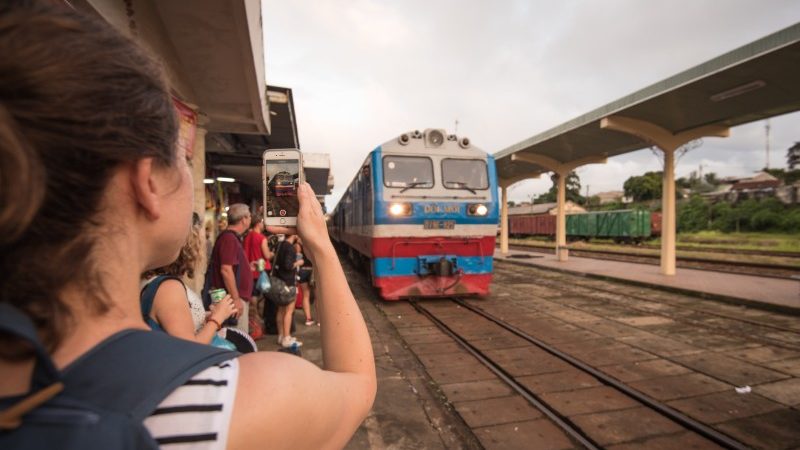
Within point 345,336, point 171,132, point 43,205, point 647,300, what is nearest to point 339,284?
point 345,336

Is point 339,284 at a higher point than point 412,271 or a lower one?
higher

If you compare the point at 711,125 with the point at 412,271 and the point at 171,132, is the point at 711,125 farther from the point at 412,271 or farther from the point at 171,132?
the point at 171,132

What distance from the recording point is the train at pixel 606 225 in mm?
25266

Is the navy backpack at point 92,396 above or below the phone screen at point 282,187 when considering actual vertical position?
below

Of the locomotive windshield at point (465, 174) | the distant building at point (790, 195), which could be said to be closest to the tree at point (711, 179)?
the distant building at point (790, 195)

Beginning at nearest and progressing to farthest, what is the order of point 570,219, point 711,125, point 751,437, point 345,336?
point 345,336 → point 751,437 → point 711,125 → point 570,219

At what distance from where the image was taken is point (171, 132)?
0.79 meters

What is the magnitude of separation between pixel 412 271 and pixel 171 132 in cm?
700

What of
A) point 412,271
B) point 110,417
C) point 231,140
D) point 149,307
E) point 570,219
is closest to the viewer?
point 110,417

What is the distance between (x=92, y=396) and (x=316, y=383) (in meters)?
0.36

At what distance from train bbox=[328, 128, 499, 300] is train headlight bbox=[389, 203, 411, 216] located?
18mm

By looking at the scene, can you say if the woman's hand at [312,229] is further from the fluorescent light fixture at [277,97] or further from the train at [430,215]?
the fluorescent light fixture at [277,97]

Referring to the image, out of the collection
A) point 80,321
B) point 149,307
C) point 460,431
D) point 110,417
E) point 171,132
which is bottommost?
point 460,431

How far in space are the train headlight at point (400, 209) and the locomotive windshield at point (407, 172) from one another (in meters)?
0.40
